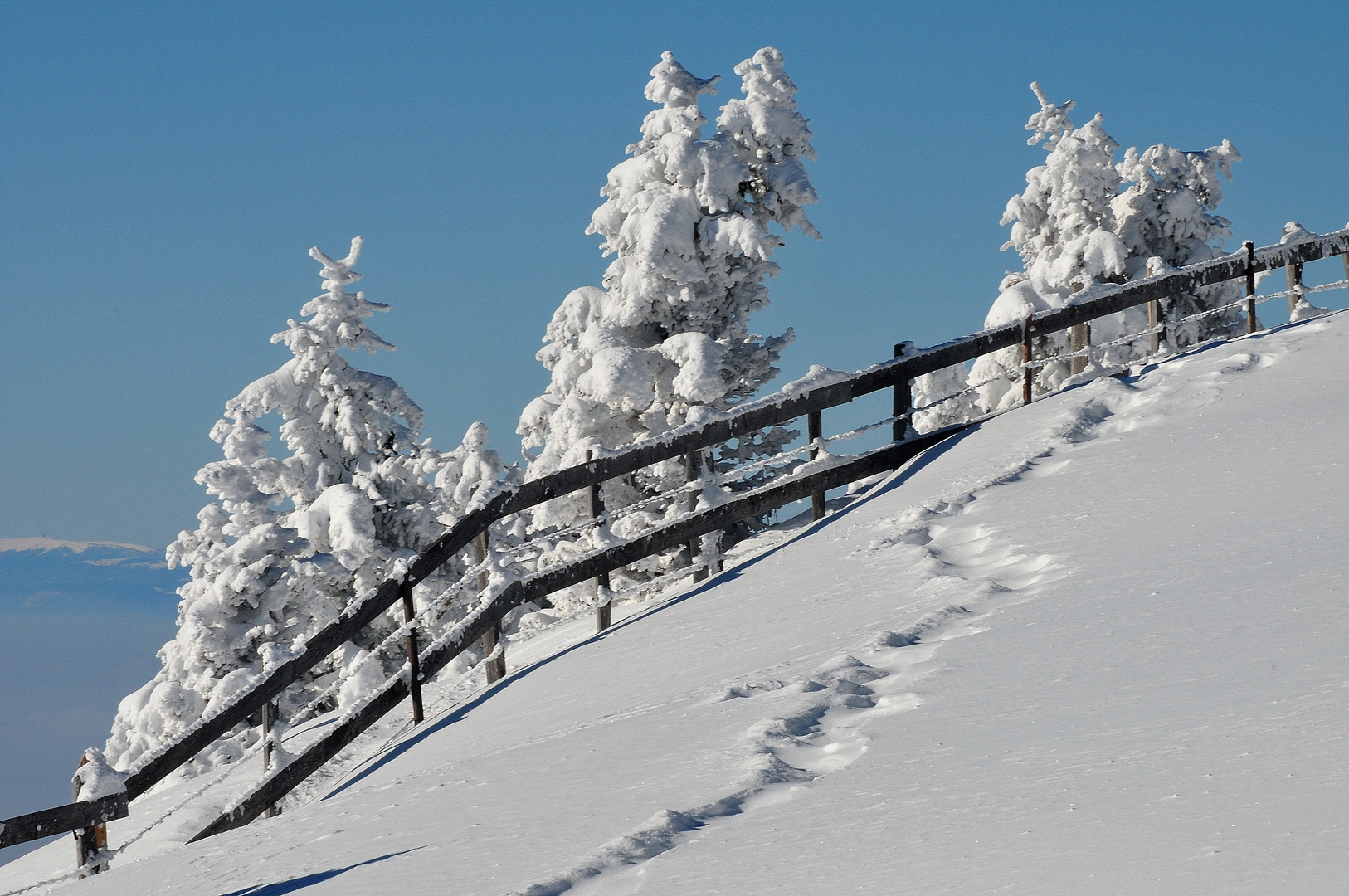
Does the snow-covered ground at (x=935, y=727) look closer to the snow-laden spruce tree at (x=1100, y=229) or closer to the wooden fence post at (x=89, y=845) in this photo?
the wooden fence post at (x=89, y=845)

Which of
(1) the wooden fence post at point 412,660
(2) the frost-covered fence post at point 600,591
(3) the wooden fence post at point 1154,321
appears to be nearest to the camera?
(1) the wooden fence post at point 412,660

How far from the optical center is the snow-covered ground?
14.0ft

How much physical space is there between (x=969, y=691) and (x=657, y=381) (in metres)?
14.8

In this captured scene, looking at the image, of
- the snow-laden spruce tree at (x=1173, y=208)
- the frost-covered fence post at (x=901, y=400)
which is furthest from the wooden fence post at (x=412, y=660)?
the snow-laden spruce tree at (x=1173, y=208)

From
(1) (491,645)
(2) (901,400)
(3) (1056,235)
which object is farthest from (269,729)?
(3) (1056,235)

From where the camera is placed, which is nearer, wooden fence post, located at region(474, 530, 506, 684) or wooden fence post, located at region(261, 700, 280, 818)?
wooden fence post, located at region(261, 700, 280, 818)

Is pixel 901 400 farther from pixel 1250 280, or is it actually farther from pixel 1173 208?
pixel 1173 208

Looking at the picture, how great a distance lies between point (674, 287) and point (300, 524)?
812cm

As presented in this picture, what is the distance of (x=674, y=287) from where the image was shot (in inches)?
832

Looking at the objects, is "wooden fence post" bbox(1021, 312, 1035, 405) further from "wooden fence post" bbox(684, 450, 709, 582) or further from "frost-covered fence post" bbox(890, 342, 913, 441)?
"wooden fence post" bbox(684, 450, 709, 582)

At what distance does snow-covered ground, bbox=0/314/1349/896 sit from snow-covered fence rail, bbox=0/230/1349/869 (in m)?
0.45

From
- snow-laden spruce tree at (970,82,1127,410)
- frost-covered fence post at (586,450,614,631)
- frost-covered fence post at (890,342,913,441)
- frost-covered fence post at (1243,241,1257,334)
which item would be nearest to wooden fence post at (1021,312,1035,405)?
Answer: frost-covered fence post at (890,342,913,441)

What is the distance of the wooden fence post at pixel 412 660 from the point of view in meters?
9.27

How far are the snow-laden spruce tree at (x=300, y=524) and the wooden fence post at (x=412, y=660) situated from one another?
11.5 m
